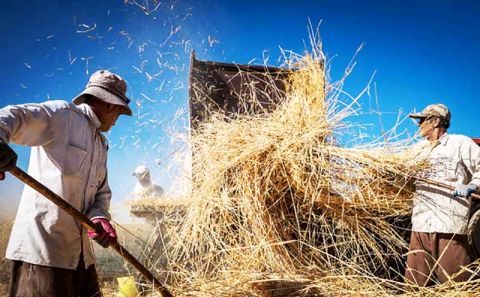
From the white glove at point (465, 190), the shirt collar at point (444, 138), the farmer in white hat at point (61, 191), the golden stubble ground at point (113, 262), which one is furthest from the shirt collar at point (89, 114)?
the shirt collar at point (444, 138)

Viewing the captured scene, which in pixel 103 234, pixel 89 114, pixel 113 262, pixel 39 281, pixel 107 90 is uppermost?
pixel 107 90

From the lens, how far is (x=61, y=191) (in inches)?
67.6

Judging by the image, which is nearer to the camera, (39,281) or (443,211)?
(39,281)

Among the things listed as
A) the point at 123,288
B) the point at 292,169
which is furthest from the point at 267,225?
the point at 123,288

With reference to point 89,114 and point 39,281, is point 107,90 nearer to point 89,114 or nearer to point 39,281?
point 89,114

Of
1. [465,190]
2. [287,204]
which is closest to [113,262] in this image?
[287,204]

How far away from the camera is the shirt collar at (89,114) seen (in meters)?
1.89

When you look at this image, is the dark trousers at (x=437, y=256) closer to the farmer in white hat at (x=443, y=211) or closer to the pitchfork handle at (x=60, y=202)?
the farmer in white hat at (x=443, y=211)

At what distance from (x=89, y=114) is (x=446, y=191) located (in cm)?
253

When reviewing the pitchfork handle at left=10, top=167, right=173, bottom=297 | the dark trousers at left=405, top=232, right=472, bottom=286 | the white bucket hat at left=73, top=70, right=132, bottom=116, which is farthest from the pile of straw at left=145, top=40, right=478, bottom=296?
the white bucket hat at left=73, top=70, right=132, bottom=116

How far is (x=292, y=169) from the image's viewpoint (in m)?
2.37

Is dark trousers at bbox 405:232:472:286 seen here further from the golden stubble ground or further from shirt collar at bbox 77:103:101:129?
the golden stubble ground

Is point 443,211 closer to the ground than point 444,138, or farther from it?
closer to the ground

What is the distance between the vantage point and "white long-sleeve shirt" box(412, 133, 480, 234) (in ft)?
9.00
